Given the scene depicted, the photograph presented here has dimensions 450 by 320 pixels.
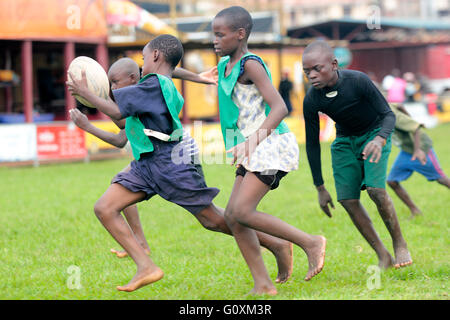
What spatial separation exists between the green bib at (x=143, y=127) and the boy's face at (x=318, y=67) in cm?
100

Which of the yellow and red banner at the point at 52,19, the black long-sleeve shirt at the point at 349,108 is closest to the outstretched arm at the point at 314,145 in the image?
the black long-sleeve shirt at the point at 349,108

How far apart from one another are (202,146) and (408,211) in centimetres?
982

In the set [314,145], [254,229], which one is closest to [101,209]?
[254,229]

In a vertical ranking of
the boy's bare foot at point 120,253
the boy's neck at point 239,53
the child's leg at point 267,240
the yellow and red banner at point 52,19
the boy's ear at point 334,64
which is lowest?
the boy's bare foot at point 120,253

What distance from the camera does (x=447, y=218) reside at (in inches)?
327

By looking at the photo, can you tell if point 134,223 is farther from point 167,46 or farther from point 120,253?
point 167,46

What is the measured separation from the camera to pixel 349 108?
5484 millimetres

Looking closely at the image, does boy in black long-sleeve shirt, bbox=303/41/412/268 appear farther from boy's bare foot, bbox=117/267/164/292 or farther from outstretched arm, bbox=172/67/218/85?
boy's bare foot, bbox=117/267/164/292

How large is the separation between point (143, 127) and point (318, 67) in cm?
139

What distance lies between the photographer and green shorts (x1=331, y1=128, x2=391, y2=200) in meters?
5.61

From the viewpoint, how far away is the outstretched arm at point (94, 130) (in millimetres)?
4969

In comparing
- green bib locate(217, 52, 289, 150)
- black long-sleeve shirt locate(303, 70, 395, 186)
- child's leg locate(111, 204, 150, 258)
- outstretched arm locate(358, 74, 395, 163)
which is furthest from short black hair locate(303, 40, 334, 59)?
child's leg locate(111, 204, 150, 258)

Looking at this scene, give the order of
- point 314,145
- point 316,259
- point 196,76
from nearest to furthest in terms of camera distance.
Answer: point 316,259, point 314,145, point 196,76

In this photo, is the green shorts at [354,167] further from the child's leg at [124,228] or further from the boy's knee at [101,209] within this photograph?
the boy's knee at [101,209]
